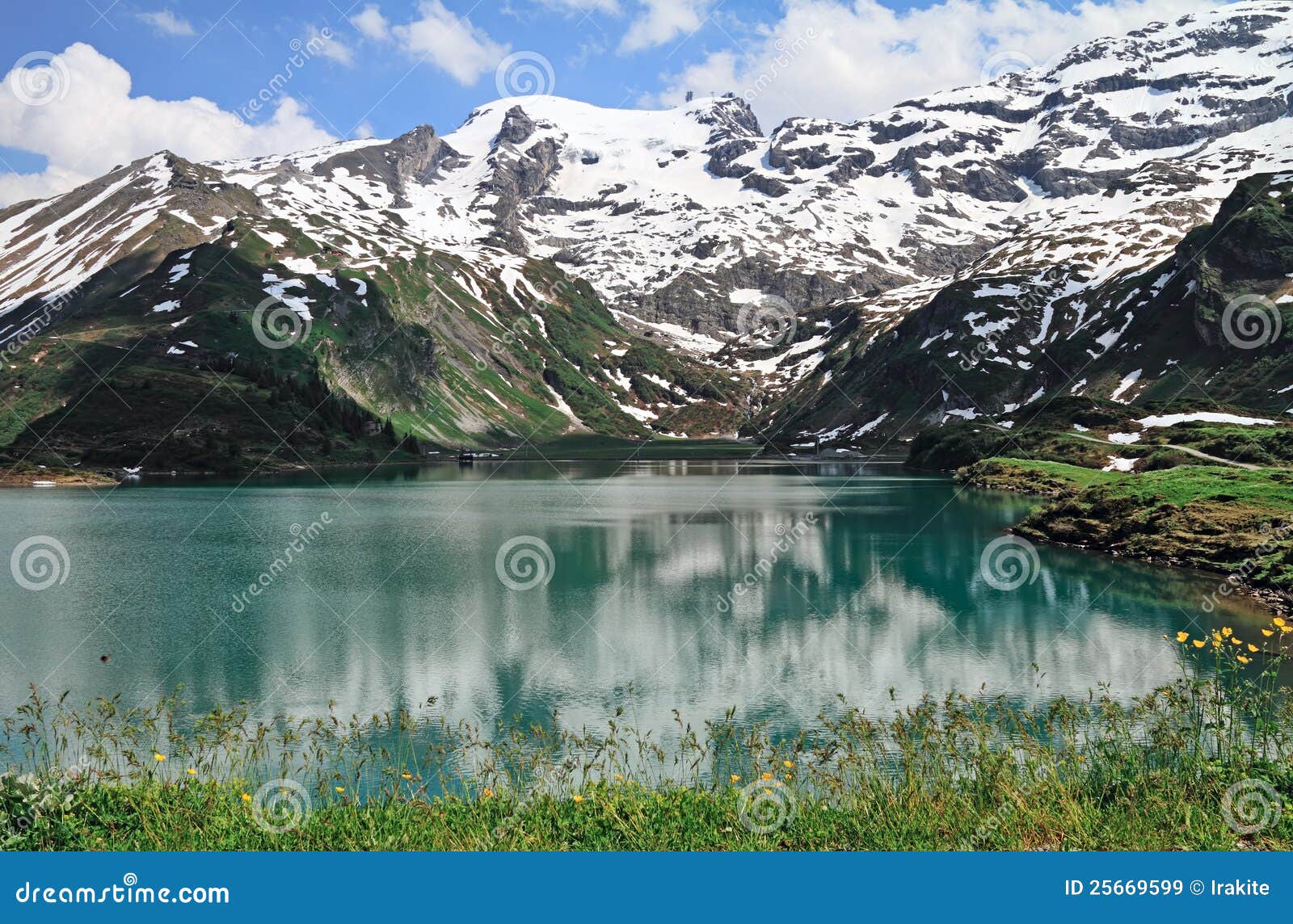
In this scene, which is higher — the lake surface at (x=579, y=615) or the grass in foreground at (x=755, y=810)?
the lake surface at (x=579, y=615)

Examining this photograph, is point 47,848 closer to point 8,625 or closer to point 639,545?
point 8,625

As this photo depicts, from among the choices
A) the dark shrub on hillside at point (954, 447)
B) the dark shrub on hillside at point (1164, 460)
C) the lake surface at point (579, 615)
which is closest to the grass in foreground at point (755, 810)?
the lake surface at point (579, 615)

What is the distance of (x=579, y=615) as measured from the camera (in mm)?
44000

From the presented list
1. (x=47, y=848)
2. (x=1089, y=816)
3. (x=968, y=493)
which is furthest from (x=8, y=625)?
(x=968, y=493)

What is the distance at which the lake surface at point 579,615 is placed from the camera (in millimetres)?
30906

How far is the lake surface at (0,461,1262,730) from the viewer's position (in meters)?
30.9

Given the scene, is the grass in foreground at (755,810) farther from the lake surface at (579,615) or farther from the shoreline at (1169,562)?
the shoreline at (1169,562)

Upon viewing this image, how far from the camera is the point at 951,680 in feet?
105

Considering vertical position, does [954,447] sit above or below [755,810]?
above

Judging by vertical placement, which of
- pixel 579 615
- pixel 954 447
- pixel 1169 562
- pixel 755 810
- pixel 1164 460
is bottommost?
pixel 755 810

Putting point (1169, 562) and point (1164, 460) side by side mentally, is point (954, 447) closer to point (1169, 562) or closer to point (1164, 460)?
point (1164, 460)

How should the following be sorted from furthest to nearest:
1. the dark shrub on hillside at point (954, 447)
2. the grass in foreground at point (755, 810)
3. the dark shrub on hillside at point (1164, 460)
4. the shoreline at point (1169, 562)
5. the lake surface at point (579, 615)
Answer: the dark shrub on hillside at point (954, 447) < the dark shrub on hillside at point (1164, 460) < the shoreline at point (1169, 562) < the lake surface at point (579, 615) < the grass in foreground at point (755, 810)

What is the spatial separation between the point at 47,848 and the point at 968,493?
117926 mm

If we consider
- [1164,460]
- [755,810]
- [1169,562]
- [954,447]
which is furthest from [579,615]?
[954,447]
